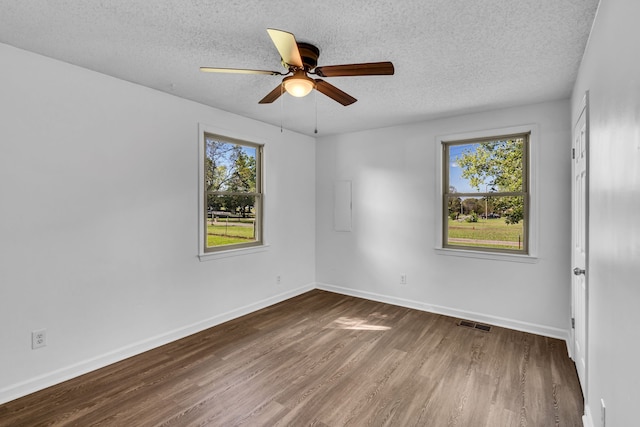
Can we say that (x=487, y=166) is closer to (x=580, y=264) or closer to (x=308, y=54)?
(x=580, y=264)

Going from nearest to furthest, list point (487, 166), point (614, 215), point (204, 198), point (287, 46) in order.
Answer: point (614, 215) < point (287, 46) < point (204, 198) < point (487, 166)

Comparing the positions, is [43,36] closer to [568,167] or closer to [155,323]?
[155,323]

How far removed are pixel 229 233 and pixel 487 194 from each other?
326cm

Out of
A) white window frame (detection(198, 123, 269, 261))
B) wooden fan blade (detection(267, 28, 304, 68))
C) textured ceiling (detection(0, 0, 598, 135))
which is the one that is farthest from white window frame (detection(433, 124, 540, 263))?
wooden fan blade (detection(267, 28, 304, 68))

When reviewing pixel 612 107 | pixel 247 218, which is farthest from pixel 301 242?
pixel 612 107

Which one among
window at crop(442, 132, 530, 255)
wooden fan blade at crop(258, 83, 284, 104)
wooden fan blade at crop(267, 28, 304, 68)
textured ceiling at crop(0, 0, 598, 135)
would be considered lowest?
window at crop(442, 132, 530, 255)

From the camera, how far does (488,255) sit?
3.82 m

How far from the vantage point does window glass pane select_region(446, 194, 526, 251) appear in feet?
12.2

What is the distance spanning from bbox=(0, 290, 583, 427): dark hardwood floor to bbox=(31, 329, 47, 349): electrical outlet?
355 mm

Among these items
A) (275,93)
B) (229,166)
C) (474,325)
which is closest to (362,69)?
(275,93)

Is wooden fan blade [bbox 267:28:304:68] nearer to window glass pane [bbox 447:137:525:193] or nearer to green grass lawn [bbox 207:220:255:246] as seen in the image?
green grass lawn [bbox 207:220:255:246]

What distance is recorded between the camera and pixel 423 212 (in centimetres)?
428

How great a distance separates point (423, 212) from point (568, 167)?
1615 millimetres

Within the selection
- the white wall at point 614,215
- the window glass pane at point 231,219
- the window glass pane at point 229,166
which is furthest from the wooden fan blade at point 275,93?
the white wall at point 614,215
